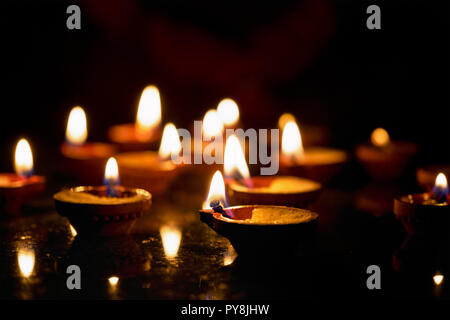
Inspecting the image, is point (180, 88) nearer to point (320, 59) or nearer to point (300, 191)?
point (320, 59)

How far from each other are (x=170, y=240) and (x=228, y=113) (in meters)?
1.54

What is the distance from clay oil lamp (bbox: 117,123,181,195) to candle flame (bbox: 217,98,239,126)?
22.6 inches

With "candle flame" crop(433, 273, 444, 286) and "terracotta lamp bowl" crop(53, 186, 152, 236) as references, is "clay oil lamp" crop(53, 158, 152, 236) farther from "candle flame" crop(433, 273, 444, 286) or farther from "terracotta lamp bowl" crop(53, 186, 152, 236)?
"candle flame" crop(433, 273, 444, 286)

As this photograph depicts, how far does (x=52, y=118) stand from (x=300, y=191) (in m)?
2.95

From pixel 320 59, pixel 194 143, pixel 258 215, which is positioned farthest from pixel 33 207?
pixel 320 59

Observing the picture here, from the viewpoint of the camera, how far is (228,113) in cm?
362

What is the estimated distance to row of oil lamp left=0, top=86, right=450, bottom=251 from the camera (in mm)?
2037

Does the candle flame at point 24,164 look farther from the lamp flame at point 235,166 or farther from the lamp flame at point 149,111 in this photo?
the lamp flame at point 149,111

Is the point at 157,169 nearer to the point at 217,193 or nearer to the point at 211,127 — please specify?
the point at 211,127

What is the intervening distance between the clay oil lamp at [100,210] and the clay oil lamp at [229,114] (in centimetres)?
127

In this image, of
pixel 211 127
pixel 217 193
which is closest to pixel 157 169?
pixel 211 127

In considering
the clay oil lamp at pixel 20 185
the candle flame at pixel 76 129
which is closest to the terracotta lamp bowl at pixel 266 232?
the clay oil lamp at pixel 20 185
